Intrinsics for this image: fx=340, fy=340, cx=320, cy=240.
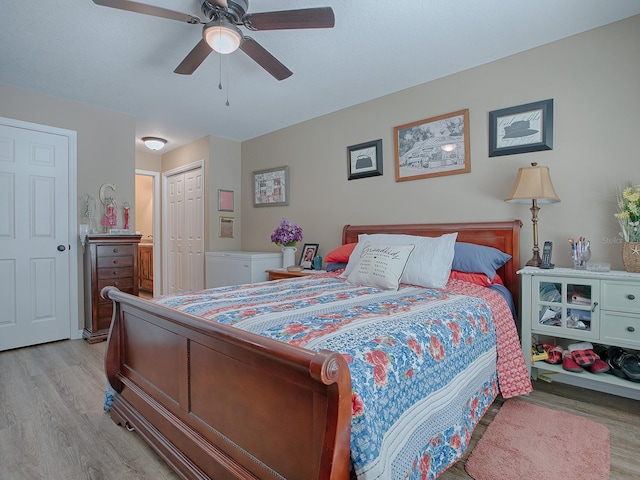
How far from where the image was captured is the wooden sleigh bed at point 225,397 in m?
0.89

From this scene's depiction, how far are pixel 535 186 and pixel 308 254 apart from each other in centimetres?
235

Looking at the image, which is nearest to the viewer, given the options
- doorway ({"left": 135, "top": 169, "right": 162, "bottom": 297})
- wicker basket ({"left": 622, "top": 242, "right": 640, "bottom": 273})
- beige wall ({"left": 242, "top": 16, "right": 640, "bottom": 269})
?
wicker basket ({"left": 622, "top": 242, "right": 640, "bottom": 273})

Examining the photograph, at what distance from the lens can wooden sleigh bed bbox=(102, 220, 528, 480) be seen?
89cm

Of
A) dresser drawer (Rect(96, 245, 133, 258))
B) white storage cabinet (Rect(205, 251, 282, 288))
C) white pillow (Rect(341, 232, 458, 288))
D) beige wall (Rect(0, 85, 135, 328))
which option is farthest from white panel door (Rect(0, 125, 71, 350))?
white pillow (Rect(341, 232, 458, 288))

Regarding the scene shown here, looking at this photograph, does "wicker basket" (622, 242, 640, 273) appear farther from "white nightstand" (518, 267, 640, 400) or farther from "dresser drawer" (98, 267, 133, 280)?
"dresser drawer" (98, 267, 133, 280)

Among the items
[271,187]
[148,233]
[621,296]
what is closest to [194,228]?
[271,187]

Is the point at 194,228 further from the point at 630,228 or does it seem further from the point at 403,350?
the point at 630,228

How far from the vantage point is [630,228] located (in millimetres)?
2049

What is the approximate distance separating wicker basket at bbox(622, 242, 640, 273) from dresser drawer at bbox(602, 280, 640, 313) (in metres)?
0.18

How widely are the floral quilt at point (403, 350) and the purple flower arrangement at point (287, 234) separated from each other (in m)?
1.61

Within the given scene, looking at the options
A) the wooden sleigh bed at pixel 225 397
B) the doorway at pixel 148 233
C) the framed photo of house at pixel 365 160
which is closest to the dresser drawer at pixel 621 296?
the wooden sleigh bed at pixel 225 397

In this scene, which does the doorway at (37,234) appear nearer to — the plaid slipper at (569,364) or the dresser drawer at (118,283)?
the dresser drawer at (118,283)

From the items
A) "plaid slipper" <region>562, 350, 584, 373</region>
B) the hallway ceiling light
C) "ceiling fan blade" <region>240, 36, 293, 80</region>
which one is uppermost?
the hallway ceiling light

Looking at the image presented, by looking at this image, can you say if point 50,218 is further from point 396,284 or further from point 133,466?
point 396,284
